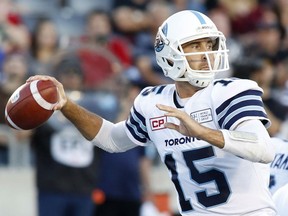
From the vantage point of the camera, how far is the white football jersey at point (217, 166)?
4.99 meters

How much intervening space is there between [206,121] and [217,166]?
0.74ft

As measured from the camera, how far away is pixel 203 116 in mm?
5082

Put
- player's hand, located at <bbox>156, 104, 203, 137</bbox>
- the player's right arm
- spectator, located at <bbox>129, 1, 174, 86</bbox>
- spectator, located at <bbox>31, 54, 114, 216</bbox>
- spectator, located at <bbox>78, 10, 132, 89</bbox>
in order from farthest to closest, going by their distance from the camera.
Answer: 1. spectator, located at <bbox>129, 1, 174, 86</bbox>
2. spectator, located at <bbox>78, 10, 132, 89</bbox>
3. spectator, located at <bbox>31, 54, 114, 216</bbox>
4. the player's right arm
5. player's hand, located at <bbox>156, 104, 203, 137</bbox>

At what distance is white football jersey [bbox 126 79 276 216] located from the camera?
4.99 meters

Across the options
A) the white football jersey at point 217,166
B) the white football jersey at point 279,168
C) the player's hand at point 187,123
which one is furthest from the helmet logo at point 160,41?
the white football jersey at point 279,168

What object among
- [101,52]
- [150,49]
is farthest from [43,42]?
[150,49]

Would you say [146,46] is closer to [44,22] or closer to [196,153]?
[44,22]

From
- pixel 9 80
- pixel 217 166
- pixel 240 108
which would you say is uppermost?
pixel 9 80

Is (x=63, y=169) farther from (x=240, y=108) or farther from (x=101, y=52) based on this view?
(x=240, y=108)

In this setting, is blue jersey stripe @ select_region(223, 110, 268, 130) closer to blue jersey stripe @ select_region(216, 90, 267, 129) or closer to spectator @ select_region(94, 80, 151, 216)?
blue jersey stripe @ select_region(216, 90, 267, 129)

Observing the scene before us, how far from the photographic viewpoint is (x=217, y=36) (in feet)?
17.0

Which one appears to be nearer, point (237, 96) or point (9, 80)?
point (237, 96)

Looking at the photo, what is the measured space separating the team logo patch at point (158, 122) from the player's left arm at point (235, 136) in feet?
1.52

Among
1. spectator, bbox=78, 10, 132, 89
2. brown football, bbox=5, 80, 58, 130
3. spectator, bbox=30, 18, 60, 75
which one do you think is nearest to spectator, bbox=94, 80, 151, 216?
spectator, bbox=78, 10, 132, 89
